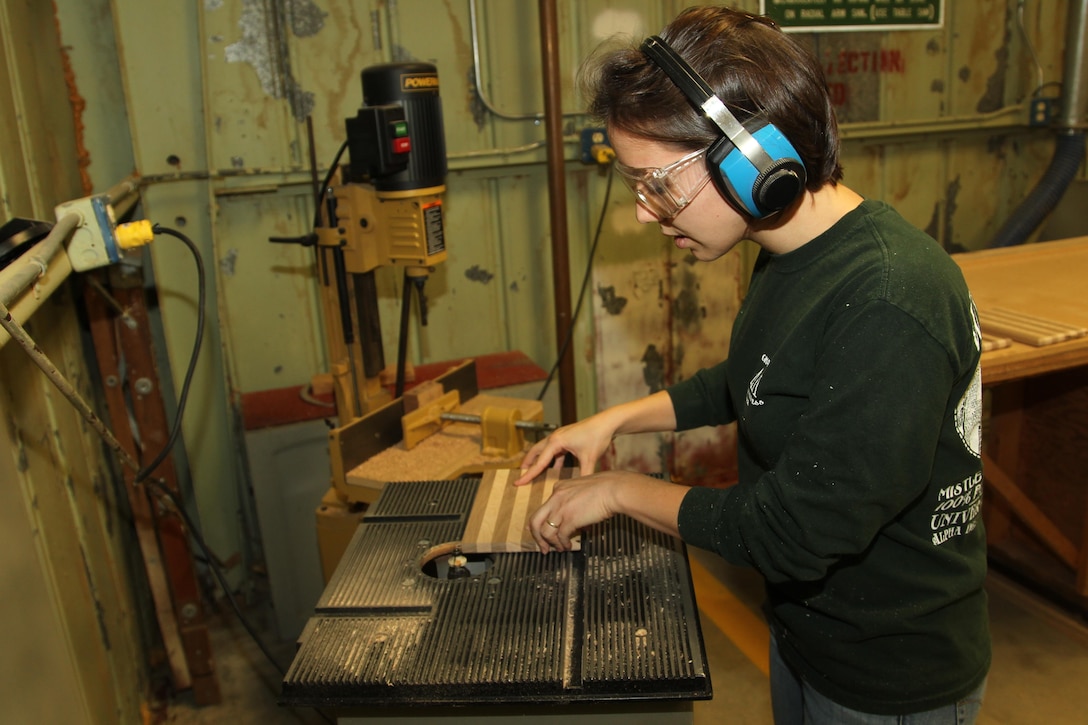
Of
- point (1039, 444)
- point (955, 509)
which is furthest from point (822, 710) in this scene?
point (1039, 444)

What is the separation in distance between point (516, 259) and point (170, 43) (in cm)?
118

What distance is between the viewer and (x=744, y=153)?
2.79 ft

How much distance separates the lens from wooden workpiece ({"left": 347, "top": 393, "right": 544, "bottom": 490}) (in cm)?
170

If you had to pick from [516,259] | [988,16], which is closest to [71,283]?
[516,259]

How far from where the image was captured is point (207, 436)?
2564mm

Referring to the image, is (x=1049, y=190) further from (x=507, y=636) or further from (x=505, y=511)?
(x=507, y=636)

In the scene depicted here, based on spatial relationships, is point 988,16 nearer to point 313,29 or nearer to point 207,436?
point 313,29

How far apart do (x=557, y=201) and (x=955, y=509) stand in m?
1.80

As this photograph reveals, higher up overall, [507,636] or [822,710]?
[507,636]

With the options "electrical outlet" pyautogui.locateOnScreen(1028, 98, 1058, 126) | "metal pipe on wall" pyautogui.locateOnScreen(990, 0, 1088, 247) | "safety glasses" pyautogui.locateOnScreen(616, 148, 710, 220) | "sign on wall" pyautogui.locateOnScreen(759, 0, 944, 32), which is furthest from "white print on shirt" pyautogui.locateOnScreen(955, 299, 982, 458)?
"electrical outlet" pyautogui.locateOnScreen(1028, 98, 1058, 126)

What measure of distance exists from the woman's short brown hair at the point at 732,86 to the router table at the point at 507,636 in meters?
0.56

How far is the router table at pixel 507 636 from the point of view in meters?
0.93

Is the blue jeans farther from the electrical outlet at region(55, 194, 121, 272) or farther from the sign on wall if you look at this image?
the sign on wall

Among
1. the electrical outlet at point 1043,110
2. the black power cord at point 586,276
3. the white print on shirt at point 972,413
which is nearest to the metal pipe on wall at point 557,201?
the black power cord at point 586,276
